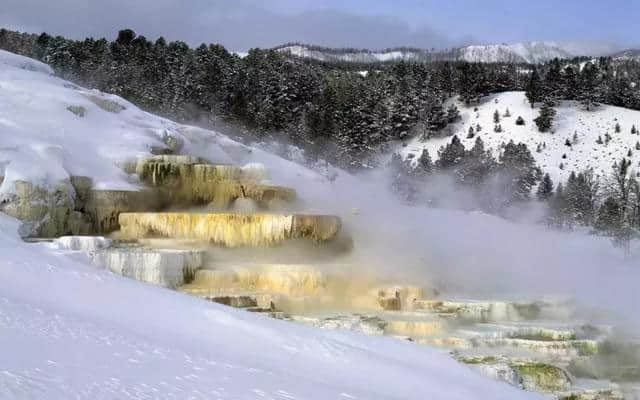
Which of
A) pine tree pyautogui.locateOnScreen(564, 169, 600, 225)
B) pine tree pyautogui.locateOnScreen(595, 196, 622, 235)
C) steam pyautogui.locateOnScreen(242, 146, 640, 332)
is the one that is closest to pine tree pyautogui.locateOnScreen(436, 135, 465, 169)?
pine tree pyautogui.locateOnScreen(564, 169, 600, 225)

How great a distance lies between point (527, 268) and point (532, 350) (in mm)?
8422

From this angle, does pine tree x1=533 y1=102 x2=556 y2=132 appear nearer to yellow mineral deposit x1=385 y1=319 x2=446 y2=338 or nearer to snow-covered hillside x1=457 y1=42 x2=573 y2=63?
yellow mineral deposit x1=385 y1=319 x2=446 y2=338

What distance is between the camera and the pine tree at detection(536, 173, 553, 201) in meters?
39.8

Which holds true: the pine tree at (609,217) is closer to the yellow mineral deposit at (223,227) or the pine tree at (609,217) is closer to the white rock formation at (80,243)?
the yellow mineral deposit at (223,227)

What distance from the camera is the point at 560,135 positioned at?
1965 inches

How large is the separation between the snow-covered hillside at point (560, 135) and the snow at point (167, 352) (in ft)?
128

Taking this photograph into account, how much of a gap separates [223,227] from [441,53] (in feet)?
452

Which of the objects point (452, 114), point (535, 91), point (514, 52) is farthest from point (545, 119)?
point (514, 52)

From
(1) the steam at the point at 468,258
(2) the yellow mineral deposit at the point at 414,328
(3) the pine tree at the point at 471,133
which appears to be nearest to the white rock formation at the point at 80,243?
(1) the steam at the point at 468,258


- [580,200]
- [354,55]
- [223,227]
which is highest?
[354,55]

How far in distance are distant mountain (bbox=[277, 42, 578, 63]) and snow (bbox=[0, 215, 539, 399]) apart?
114345 millimetres

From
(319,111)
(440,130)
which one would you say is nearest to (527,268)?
(319,111)

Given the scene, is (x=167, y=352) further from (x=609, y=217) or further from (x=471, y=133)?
(x=471, y=133)

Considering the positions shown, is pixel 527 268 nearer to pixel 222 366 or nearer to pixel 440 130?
pixel 222 366
